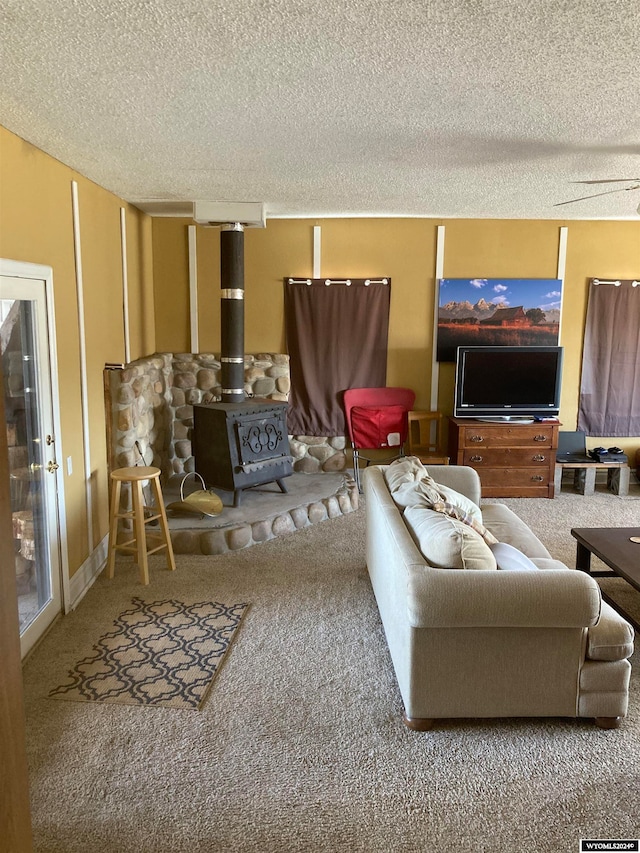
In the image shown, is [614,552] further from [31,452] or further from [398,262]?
[398,262]

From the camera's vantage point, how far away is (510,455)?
20.3 feet

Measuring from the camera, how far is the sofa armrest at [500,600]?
8.61 feet

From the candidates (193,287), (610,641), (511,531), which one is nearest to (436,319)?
(193,287)

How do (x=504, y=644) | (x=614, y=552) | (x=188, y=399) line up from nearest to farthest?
1. (x=504, y=644)
2. (x=614, y=552)
3. (x=188, y=399)

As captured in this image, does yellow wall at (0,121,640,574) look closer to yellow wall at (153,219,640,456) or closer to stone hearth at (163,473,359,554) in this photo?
yellow wall at (153,219,640,456)

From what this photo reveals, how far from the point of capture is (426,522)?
122 inches

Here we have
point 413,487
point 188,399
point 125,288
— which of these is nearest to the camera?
point 413,487

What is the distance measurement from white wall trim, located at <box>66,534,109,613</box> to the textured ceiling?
2389 millimetres

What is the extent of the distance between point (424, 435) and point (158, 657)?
379cm

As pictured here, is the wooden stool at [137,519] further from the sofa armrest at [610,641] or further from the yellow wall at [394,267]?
the sofa armrest at [610,641]

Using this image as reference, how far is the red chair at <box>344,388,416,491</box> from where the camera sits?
646cm

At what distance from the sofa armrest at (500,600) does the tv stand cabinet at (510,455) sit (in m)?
3.51

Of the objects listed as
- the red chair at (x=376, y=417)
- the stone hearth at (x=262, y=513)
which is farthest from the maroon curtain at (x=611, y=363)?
the stone hearth at (x=262, y=513)

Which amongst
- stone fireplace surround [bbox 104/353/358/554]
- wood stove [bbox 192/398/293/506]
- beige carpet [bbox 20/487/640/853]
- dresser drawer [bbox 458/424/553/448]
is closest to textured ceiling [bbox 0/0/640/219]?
stone fireplace surround [bbox 104/353/358/554]
